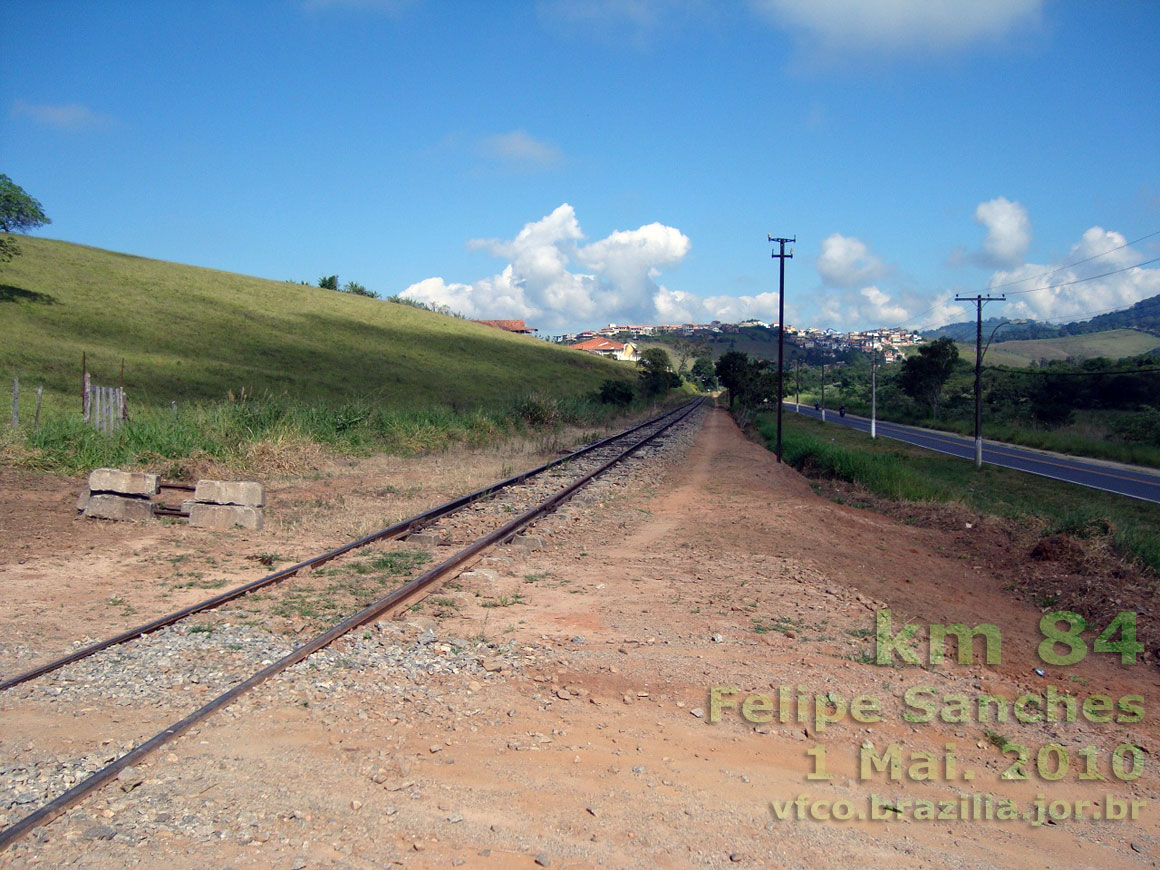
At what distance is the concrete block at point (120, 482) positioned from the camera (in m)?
10.9

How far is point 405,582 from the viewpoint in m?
8.22

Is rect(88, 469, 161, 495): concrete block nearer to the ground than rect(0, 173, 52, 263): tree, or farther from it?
nearer to the ground

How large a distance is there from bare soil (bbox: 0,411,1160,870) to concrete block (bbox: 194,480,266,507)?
0.97m

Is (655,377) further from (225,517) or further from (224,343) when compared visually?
(225,517)

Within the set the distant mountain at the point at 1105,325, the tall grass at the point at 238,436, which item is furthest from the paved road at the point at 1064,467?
the distant mountain at the point at 1105,325

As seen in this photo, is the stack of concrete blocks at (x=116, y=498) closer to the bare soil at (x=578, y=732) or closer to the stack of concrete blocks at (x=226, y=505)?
the stack of concrete blocks at (x=226, y=505)

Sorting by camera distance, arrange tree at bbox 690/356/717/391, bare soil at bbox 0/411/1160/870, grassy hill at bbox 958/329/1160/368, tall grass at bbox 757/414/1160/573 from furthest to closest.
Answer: tree at bbox 690/356/717/391, grassy hill at bbox 958/329/1160/368, tall grass at bbox 757/414/1160/573, bare soil at bbox 0/411/1160/870

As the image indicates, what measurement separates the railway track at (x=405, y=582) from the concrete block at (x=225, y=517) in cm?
190

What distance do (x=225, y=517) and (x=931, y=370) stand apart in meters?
70.7

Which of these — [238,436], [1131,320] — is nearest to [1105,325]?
[1131,320]

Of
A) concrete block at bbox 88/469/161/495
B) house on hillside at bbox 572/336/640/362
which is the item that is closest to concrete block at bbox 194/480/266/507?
concrete block at bbox 88/469/161/495

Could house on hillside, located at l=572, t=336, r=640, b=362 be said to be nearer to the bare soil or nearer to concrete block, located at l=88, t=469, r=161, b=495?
concrete block, located at l=88, t=469, r=161, b=495

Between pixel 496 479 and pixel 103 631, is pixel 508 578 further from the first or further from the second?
pixel 496 479

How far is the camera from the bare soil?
366cm
